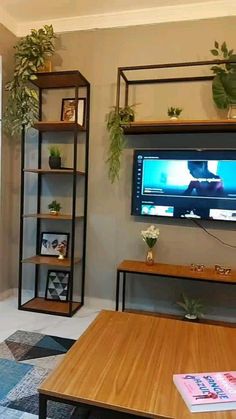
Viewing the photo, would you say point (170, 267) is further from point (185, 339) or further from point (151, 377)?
point (151, 377)

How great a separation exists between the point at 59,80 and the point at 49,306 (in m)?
2.13

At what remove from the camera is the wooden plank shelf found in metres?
2.96

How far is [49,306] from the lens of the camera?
305cm

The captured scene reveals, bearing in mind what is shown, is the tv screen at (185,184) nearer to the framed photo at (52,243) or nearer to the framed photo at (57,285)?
the framed photo at (52,243)

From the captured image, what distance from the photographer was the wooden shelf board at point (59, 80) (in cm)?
284

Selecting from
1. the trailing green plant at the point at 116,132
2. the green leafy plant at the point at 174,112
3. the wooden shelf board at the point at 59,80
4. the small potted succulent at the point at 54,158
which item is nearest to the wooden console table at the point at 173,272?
the trailing green plant at the point at 116,132

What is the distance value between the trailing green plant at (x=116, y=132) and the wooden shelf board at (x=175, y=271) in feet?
2.83

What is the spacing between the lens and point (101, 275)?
124 inches

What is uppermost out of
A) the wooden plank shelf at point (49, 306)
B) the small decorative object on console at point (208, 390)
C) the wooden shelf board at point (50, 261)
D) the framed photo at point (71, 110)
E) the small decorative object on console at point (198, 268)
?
the framed photo at point (71, 110)

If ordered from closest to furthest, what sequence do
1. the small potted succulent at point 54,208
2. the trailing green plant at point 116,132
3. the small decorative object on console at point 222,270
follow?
the small decorative object on console at point 222,270 < the trailing green plant at point 116,132 < the small potted succulent at point 54,208

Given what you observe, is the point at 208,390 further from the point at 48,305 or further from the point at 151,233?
the point at 48,305

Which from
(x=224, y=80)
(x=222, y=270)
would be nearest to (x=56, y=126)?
(x=224, y=80)

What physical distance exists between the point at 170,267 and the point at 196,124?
4.03ft

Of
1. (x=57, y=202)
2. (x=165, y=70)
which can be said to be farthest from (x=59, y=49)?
(x=57, y=202)
